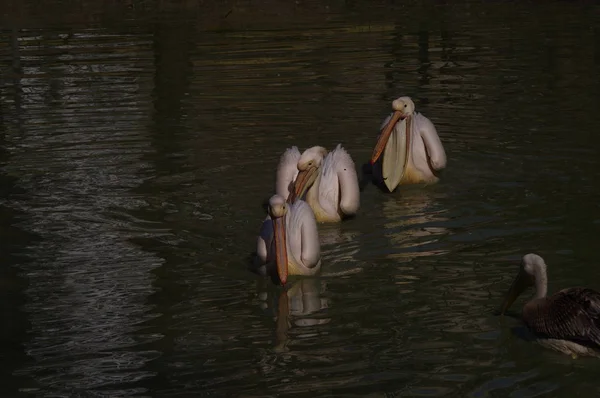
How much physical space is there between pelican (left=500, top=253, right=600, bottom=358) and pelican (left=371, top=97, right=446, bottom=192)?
317cm

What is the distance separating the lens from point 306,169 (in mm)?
8617

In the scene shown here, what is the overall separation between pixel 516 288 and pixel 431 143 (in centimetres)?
336

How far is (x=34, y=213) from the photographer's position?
9.29 meters

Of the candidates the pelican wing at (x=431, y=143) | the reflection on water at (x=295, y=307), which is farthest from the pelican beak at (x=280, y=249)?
the pelican wing at (x=431, y=143)

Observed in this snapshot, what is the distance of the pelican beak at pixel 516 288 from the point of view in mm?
6590

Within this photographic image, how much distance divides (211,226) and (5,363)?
255cm

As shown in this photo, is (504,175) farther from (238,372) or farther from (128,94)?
(128,94)

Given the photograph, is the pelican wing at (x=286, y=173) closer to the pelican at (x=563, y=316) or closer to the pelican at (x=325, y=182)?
the pelican at (x=325, y=182)

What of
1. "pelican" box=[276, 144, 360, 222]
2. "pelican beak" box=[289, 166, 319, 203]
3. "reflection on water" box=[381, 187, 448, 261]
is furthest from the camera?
"pelican" box=[276, 144, 360, 222]

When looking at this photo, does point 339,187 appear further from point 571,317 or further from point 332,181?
point 571,317

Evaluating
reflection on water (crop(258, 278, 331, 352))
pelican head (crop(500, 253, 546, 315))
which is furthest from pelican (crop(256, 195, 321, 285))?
pelican head (crop(500, 253, 546, 315))

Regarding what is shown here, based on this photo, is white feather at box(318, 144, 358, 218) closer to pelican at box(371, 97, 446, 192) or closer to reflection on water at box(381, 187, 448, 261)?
reflection on water at box(381, 187, 448, 261)

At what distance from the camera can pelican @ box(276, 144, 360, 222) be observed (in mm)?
8711

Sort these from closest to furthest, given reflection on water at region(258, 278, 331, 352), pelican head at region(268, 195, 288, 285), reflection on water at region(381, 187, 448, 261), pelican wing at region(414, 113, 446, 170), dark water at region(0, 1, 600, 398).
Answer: dark water at region(0, 1, 600, 398), reflection on water at region(258, 278, 331, 352), pelican head at region(268, 195, 288, 285), reflection on water at region(381, 187, 448, 261), pelican wing at region(414, 113, 446, 170)
